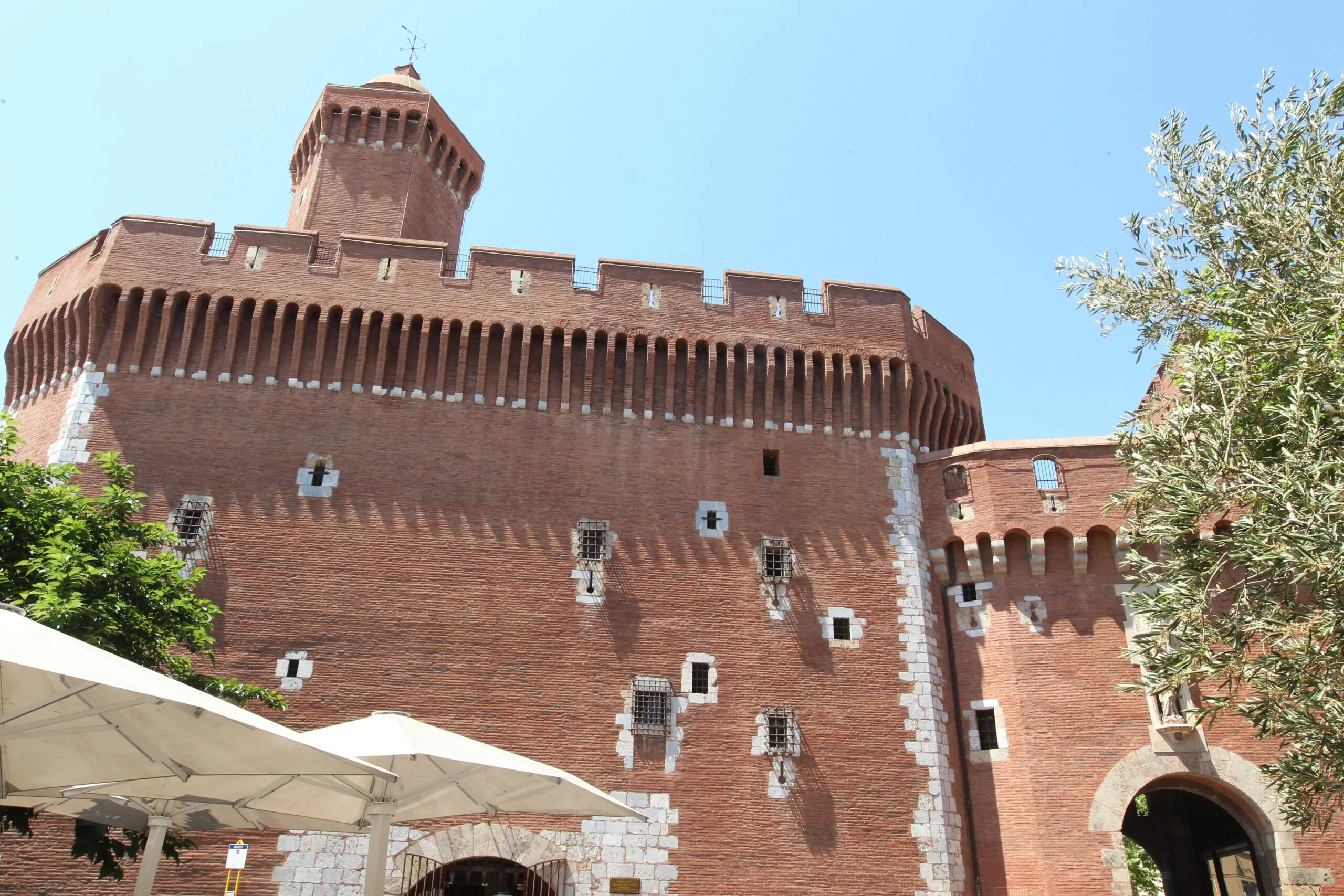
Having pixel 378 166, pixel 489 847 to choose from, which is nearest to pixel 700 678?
pixel 489 847

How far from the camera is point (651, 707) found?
17.3 m

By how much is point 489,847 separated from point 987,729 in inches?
367

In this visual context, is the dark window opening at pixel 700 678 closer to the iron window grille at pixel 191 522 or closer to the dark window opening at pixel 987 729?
the dark window opening at pixel 987 729

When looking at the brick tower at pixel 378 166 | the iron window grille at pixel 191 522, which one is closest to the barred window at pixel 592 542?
the iron window grille at pixel 191 522

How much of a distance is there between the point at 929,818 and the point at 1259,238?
426 inches

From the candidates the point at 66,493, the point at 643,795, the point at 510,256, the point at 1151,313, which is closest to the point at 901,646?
the point at 643,795

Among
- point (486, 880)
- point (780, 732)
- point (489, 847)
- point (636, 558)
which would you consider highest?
point (636, 558)

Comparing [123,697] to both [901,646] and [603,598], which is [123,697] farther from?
[901,646]

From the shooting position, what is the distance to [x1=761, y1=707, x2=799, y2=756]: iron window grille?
56.3 ft

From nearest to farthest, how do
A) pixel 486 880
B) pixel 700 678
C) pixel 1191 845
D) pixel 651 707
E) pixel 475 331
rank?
pixel 486 880
pixel 651 707
pixel 700 678
pixel 475 331
pixel 1191 845

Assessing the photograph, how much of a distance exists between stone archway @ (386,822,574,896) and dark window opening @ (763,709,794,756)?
403cm

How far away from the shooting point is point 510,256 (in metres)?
20.7

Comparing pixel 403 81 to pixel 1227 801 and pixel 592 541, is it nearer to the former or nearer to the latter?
pixel 592 541

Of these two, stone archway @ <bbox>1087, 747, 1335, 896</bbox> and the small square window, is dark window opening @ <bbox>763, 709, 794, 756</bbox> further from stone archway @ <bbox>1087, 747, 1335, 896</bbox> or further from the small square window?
stone archway @ <bbox>1087, 747, 1335, 896</bbox>
